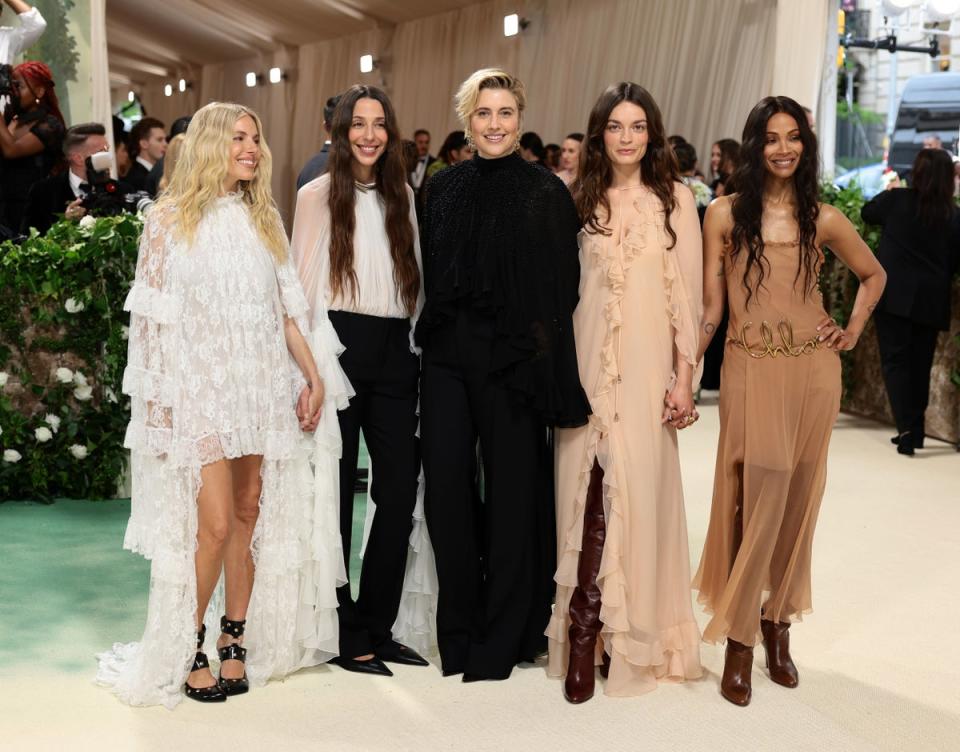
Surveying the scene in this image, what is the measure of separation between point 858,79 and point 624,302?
96.3 feet

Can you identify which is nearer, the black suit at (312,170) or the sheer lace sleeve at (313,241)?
the sheer lace sleeve at (313,241)

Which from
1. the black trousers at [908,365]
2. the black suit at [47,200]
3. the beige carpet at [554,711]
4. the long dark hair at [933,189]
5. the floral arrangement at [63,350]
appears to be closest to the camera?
the beige carpet at [554,711]

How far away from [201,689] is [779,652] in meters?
1.81

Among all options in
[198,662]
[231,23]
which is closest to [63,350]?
[198,662]

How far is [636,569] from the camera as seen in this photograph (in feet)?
12.1

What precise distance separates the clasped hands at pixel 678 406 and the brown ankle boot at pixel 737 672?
0.69 meters

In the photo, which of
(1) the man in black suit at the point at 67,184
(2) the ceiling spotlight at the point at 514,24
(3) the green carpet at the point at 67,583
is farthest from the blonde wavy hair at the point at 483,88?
(2) the ceiling spotlight at the point at 514,24

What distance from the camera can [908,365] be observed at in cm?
758

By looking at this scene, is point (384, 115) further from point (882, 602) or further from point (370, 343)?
point (882, 602)

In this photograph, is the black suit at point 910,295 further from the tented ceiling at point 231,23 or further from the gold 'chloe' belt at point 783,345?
the tented ceiling at point 231,23

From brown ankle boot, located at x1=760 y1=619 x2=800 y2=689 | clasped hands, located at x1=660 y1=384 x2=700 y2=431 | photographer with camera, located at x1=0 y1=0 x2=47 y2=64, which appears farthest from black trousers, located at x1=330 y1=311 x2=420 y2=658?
photographer with camera, located at x1=0 y1=0 x2=47 y2=64

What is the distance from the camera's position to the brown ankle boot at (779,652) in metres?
3.82

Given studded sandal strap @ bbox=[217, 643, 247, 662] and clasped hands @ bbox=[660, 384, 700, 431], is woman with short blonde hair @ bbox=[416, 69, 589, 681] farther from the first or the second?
studded sandal strap @ bbox=[217, 643, 247, 662]

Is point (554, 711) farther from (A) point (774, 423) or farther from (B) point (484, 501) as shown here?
(A) point (774, 423)
